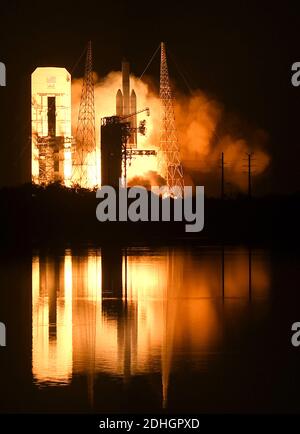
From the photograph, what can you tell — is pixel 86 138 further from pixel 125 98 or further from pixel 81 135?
pixel 125 98

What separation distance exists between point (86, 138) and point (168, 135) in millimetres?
4901

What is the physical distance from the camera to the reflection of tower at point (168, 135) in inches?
2426

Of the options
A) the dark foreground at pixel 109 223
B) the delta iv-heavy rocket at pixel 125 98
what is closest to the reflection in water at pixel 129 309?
the dark foreground at pixel 109 223

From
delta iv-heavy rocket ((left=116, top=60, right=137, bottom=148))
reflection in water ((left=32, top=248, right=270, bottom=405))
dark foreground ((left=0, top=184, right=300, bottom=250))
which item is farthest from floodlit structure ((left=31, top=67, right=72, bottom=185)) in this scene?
reflection in water ((left=32, top=248, right=270, bottom=405))


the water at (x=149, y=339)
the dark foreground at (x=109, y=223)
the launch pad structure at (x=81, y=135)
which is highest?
the launch pad structure at (x=81, y=135)

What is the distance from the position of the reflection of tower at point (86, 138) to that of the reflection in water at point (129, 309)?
33.3 meters

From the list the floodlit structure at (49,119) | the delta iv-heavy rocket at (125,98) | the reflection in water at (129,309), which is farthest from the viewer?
the delta iv-heavy rocket at (125,98)

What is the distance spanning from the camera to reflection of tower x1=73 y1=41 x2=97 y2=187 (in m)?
61.1

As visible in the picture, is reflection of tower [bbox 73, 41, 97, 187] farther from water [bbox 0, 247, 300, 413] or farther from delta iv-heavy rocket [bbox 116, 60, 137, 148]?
water [bbox 0, 247, 300, 413]

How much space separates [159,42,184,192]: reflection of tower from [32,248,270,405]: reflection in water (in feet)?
111

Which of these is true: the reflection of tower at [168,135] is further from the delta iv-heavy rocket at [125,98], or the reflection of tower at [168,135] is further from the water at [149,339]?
the water at [149,339]
